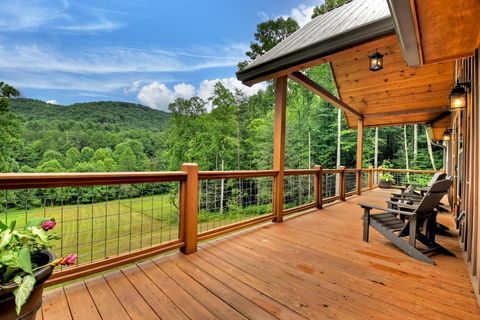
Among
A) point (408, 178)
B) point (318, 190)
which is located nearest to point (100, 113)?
point (318, 190)

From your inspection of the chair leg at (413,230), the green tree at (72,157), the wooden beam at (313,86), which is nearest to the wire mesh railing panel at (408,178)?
the wooden beam at (313,86)

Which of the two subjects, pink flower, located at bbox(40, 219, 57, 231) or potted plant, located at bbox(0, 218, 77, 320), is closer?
potted plant, located at bbox(0, 218, 77, 320)

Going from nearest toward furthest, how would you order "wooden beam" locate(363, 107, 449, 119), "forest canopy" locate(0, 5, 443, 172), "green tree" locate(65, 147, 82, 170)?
"wooden beam" locate(363, 107, 449, 119) → "forest canopy" locate(0, 5, 443, 172) → "green tree" locate(65, 147, 82, 170)

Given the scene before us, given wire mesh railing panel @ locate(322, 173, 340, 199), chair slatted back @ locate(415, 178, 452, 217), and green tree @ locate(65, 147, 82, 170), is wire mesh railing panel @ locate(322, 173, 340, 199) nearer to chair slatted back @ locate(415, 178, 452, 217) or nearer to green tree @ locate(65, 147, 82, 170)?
chair slatted back @ locate(415, 178, 452, 217)

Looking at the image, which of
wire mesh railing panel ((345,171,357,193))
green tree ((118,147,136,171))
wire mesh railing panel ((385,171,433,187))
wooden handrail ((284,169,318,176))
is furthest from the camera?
green tree ((118,147,136,171))

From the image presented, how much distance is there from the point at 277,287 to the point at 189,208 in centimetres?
129

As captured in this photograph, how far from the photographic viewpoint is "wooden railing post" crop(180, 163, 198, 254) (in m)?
2.79

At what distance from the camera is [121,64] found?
41.6 meters

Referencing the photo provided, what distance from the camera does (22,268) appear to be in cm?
99

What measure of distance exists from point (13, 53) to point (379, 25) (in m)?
47.1

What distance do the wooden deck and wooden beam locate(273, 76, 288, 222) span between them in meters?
1.12

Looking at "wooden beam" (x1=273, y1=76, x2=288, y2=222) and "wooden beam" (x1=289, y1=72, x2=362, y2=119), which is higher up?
"wooden beam" (x1=289, y1=72, x2=362, y2=119)

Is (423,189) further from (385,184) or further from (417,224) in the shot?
(385,184)

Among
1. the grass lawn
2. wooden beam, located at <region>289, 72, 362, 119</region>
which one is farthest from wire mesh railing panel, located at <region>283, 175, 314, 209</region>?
wooden beam, located at <region>289, 72, 362, 119</region>
